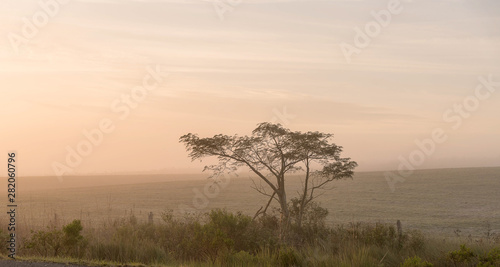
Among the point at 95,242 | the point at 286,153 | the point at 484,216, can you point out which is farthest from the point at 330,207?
the point at 95,242

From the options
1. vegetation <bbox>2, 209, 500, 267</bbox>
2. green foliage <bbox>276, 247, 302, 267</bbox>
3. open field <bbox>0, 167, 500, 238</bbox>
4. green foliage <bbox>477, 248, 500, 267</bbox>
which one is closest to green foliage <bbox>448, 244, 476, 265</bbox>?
vegetation <bbox>2, 209, 500, 267</bbox>

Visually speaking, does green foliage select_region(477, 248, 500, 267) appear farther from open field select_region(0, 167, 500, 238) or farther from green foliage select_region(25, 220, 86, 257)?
open field select_region(0, 167, 500, 238)

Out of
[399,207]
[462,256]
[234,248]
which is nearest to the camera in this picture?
[462,256]

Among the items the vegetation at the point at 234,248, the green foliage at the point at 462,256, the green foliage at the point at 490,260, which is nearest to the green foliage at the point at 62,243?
the vegetation at the point at 234,248

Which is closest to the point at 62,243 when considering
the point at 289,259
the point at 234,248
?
the point at 234,248

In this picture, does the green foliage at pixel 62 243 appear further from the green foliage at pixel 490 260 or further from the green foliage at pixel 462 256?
the green foliage at pixel 490 260

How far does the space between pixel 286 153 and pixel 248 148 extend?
1.78 meters

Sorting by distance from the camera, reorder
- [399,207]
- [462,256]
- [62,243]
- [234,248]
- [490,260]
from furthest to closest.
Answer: [399,207]
[234,248]
[62,243]
[462,256]
[490,260]

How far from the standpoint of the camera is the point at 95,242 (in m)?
16.8

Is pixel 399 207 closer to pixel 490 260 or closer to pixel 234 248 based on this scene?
pixel 234 248

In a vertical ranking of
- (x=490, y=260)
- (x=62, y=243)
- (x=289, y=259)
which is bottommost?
(x=490, y=260)

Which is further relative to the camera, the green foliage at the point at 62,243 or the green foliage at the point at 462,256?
the green foliage at the point at 62,243

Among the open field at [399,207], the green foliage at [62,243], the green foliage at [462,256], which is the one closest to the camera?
the green foliage at [462,256]

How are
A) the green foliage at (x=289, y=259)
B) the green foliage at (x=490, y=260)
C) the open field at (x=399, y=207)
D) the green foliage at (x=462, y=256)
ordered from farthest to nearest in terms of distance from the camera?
the open field at (x=399, y=207) < the green foliage at (x=289, y=259) < the green foliage at (x=462, y=256) < the green foliage at (x=490, y=260)
